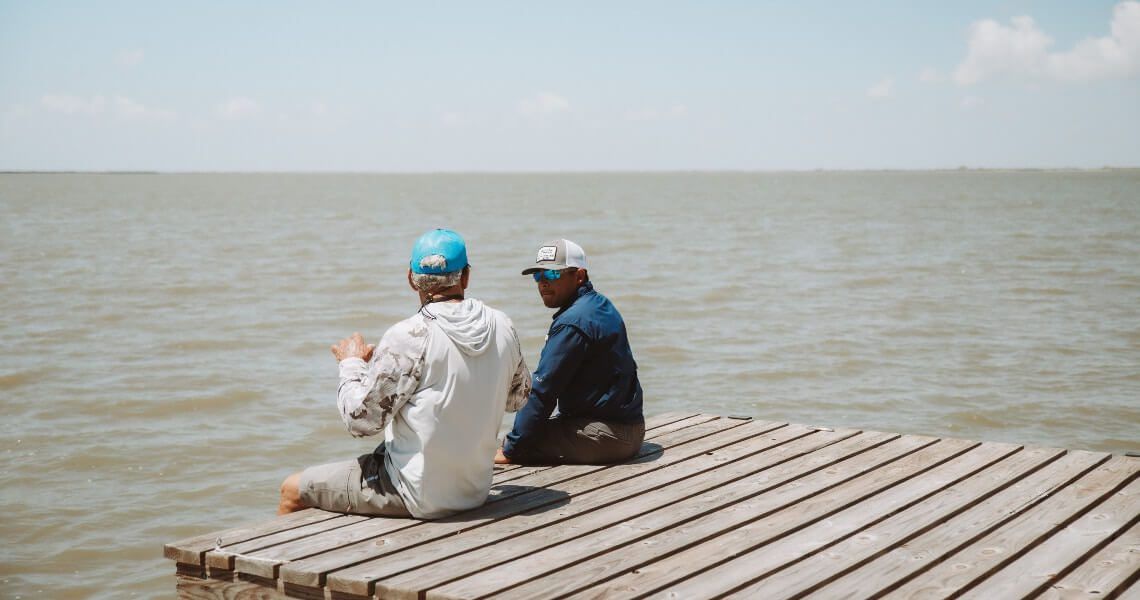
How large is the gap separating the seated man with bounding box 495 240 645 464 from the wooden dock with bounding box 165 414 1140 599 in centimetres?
16

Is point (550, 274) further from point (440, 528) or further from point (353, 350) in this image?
point (440, 528)

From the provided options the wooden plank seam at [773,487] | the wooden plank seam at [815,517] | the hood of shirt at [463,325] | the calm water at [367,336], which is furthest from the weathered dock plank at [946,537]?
the calm water at [367,336]

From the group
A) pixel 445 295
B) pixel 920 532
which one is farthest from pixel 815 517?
pixel 445 295

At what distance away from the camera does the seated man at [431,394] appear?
15.8 ft

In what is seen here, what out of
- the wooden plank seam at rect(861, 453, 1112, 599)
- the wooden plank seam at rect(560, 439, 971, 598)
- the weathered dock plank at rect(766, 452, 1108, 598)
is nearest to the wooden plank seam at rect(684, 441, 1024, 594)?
the wooden plank seam at rect(560, 439, 971, 598)

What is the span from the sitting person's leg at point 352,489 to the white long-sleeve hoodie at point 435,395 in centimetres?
6

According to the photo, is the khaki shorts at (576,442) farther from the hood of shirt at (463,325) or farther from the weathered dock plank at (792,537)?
the hood of shirt at (463,325)

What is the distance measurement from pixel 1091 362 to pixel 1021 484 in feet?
34.4

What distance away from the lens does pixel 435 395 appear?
4.86 meters

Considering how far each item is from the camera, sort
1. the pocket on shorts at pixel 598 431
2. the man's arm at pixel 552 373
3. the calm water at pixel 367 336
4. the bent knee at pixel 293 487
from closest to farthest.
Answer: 1. the bent knee at pixel 293 487
2. the man's arm at pixel 552 373
3. the pocket on shorts at pixel 598 431
4. the calm water at pixel 367 336

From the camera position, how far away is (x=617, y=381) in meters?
6.13

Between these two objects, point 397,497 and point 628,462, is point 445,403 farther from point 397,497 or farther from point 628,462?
point 628,462

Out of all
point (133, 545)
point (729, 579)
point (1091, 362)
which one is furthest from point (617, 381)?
point (1091, 362)

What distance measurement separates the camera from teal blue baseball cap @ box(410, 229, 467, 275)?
191 inches
